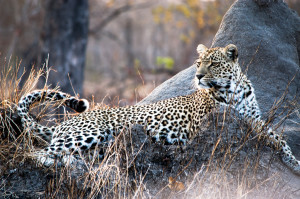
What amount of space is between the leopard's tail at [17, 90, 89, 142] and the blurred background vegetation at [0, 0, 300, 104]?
1.44ft

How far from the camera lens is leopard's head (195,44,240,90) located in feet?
24.5

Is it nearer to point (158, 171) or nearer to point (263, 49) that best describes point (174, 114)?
point (158, 171)

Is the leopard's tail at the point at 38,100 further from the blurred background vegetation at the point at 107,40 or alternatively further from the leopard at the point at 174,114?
the blurred background vegetation at the point at 107,40

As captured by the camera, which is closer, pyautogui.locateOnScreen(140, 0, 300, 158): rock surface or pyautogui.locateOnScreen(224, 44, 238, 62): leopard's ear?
pyautogui.locateOnScreen(224, 44, 238, 62): leopard's ear

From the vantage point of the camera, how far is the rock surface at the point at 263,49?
28.6 ft

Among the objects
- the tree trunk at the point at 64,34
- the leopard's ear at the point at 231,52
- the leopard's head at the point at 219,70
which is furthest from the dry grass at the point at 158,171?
the tree trunk at the point at 64,34

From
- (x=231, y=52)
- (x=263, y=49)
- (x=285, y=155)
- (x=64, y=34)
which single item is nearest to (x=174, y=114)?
(x=231, y=52)

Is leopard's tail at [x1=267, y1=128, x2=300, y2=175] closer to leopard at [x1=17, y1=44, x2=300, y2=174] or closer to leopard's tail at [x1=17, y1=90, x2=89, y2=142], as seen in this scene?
leopard at [x1=17, y1=44, x2=300, y2=174]

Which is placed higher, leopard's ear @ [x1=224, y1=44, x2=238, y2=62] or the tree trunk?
leopard's ear @ [x1=224, y1=44, x2=238, y2=62]

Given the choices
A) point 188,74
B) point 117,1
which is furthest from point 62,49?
point 117,1

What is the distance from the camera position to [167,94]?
8.95m

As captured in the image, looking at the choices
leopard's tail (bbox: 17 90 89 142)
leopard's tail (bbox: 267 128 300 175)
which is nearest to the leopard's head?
leopard's tail (bbox: 267 128 300 175)

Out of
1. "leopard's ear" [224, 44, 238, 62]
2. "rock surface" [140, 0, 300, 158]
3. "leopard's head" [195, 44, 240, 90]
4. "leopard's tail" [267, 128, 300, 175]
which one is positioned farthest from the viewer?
"rock surface" [140, 0, 300, 158]

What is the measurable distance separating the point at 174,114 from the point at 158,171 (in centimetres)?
126
